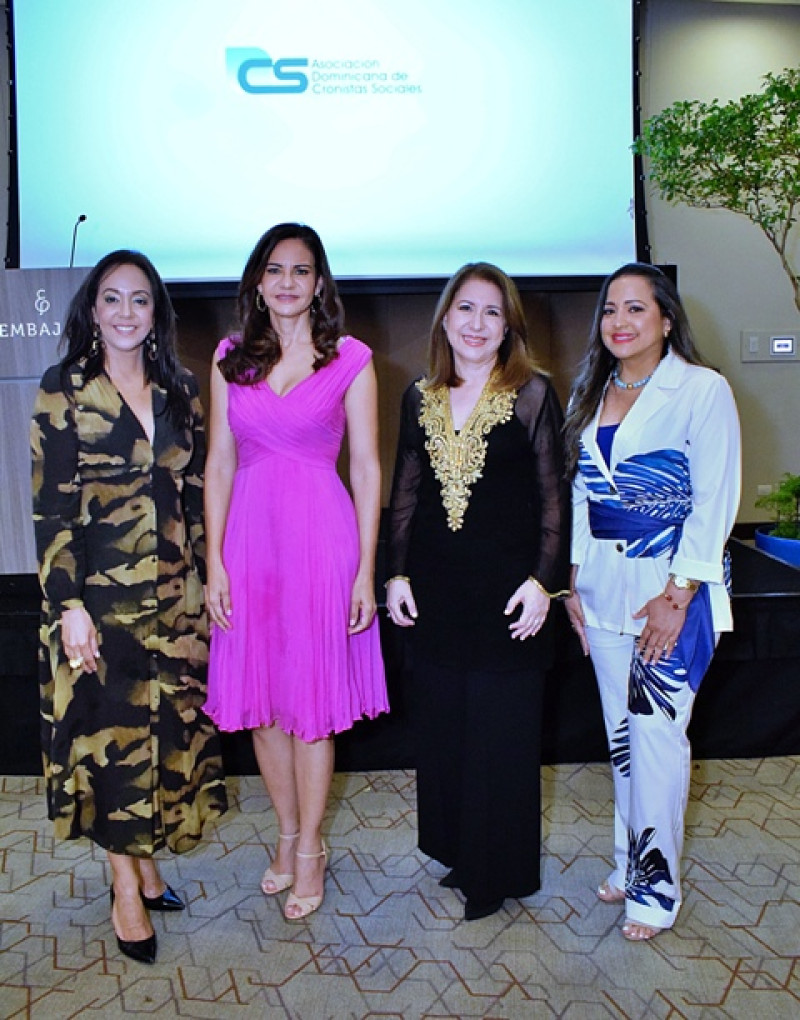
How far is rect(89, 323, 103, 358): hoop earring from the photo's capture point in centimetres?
215

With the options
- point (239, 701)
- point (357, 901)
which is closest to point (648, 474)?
point (239, 701)

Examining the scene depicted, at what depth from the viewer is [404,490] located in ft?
7.77

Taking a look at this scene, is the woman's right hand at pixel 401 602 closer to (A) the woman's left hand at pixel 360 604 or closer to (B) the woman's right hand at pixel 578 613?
(A) the woman's left hand at pixel 360 604

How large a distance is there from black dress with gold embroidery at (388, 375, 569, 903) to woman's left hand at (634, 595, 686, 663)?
0.22 metres

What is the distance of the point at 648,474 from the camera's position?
7.09 ft

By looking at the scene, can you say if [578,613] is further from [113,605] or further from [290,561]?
[113,605]

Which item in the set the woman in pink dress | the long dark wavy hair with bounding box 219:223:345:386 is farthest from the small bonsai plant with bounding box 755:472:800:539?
the long dark wavy hair with bounding box 219:223:345:386

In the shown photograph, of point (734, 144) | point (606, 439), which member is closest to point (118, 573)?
point (606, 439)

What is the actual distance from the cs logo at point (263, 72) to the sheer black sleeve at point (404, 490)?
2.64 metres

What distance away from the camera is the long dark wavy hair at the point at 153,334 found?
2.13 m

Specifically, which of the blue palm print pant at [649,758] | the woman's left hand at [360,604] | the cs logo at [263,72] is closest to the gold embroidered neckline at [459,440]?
the woman's left hand at [360,604]

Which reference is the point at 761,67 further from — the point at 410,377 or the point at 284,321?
the point at 284,321

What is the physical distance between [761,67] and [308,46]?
A: 2.53m

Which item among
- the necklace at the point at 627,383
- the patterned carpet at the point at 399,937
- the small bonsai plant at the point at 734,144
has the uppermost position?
the small bonsai plant at the point at 734,144
